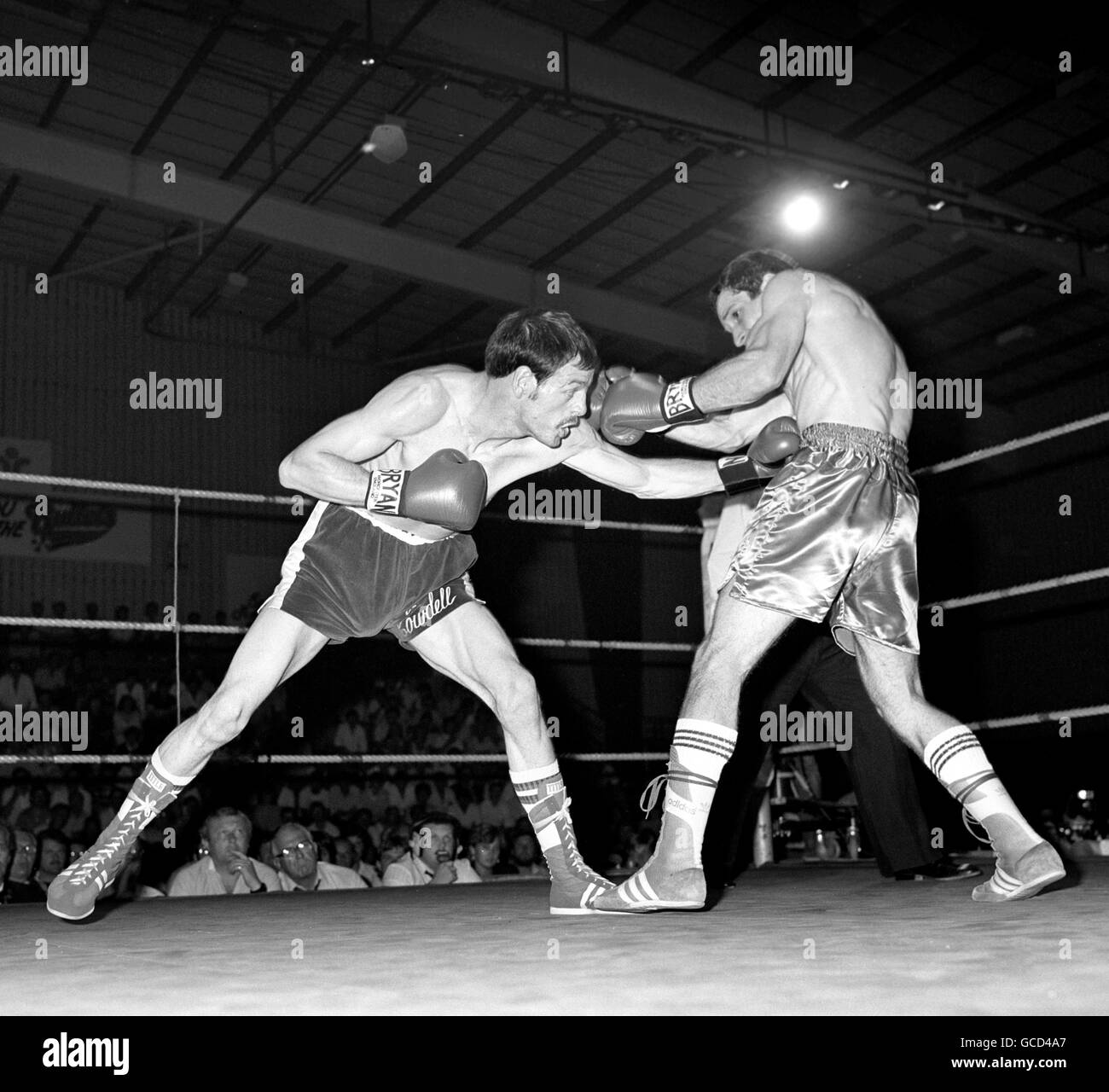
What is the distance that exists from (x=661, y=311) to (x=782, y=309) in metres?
7.95

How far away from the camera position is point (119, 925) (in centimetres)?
229

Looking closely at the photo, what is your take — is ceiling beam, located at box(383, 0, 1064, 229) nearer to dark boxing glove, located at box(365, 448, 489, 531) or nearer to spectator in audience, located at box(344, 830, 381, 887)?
spectator in audience, located at box(344, 830, 381, 887)

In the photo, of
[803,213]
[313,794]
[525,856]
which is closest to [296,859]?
[525,856]

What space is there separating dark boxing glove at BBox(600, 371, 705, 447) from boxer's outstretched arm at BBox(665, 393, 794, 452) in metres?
0.43

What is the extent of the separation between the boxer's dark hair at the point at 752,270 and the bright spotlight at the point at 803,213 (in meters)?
5.33

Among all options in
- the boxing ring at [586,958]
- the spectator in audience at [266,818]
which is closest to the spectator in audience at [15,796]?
the spectator in audience at [266,818]

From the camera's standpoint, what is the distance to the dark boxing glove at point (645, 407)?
7.92ft

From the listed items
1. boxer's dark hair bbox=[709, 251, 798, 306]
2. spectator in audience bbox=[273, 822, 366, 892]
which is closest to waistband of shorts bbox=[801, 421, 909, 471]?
boxer's dark hair bbox=[709, 251, 798, 306]

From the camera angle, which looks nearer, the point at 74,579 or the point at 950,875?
the point at 950,875

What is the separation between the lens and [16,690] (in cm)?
838

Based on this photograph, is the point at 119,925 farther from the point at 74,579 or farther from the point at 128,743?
the point at 74,579

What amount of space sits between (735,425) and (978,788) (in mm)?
1128
